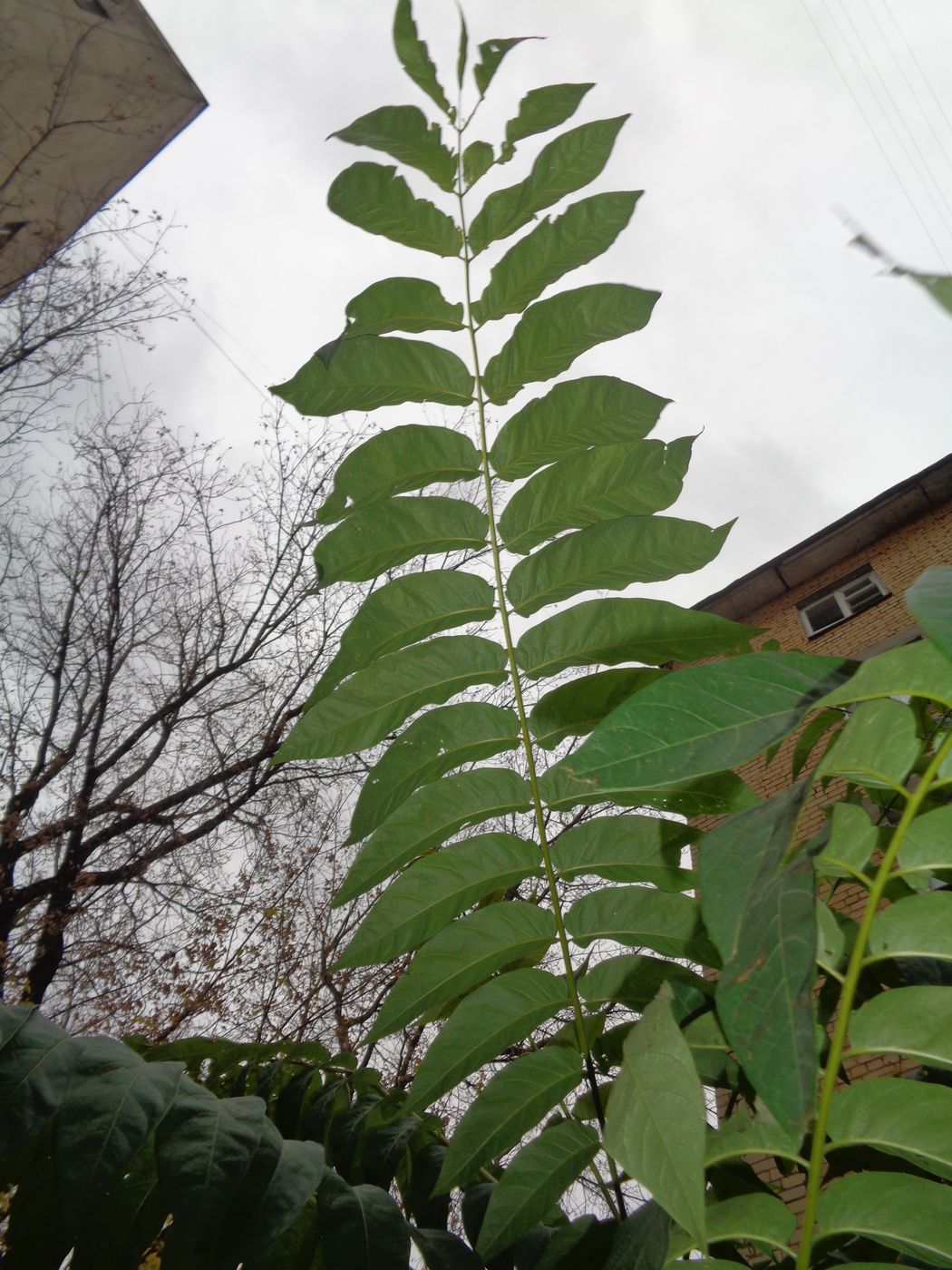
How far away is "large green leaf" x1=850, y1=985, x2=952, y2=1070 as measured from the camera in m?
0.63

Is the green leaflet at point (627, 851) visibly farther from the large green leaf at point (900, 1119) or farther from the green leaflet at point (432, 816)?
the large green leaf at point (900, 1119)

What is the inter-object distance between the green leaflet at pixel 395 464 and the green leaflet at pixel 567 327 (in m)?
0.13

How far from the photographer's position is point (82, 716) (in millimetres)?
8688

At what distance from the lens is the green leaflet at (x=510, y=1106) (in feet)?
2.77

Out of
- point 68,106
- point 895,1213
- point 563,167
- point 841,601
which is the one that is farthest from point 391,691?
point 841,601

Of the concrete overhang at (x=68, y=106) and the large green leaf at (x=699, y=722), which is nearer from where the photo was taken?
the large green leaf at (x=699, y=722)

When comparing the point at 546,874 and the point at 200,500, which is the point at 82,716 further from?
the point at 546,874

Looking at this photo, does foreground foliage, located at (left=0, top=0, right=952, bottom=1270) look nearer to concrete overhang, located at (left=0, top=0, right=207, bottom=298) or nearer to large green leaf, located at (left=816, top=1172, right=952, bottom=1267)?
large green leaf, located at (left=816, top=1172, right=952, bottom=1267)

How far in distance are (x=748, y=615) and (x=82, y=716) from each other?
33.0ft

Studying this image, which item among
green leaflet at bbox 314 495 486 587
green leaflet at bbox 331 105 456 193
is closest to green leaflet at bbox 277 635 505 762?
green leaflet at bbox 314 495 486 587

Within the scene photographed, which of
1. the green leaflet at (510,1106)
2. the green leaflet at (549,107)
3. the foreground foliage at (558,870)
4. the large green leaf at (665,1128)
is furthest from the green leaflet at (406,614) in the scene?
the green leaflet at (549,107)

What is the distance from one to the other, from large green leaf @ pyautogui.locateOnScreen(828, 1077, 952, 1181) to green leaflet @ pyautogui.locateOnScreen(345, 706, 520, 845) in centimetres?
51

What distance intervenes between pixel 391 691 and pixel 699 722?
59 cm

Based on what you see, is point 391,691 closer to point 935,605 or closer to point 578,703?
point 578,703
